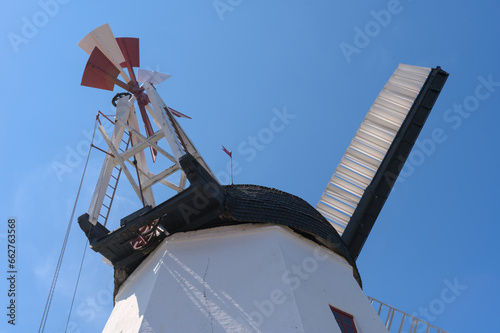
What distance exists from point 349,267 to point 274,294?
2.31 meters

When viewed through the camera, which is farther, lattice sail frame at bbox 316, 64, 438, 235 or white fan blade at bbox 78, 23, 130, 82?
lattice sail frame at bbox 316, 64, 438, 235

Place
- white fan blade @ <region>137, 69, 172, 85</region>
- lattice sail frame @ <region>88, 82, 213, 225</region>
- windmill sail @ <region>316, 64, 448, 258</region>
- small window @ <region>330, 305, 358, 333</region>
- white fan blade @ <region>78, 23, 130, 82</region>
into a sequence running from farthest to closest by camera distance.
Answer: windmill sail @ <region>316, 64, 448, 258</region>, white fan blade @ <region>137, 69, 172, 85</region>, white fan blade @ <region>78, 23, 130, 82</region>, lattice sail frame @ <region>88, 82, 213, 225</region>, small window @ <region>330, 305, 358, 333</region>

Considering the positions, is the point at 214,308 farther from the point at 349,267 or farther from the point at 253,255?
the point at 349,267

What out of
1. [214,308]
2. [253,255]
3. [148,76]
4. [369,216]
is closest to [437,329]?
[369,216]

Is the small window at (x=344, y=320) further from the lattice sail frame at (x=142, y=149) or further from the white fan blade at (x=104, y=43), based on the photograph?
the white fan blade at (x=104, y=43)

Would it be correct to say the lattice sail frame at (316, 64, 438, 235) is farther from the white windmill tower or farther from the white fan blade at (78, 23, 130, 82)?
the white fan blade at (78, 23, 130, 82)

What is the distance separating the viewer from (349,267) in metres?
8.12

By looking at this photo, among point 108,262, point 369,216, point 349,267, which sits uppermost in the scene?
point 369,216

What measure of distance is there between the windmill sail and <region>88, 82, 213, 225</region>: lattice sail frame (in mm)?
3604

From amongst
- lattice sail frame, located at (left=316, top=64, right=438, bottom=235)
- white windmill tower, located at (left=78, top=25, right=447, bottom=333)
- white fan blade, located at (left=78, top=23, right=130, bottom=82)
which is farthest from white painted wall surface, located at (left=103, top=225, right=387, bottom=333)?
white fan blade, located at (left=78, top=23, right=130, bottom=82)

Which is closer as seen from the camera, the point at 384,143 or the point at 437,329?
the point at 437,329

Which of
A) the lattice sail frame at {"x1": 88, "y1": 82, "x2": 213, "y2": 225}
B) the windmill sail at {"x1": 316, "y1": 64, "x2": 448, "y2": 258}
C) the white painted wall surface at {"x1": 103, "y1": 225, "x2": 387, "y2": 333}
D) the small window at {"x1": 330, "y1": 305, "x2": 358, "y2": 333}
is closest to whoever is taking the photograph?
the white painted wall surface at {"x1": 103, "y1": 225, "x2": 387, "y2": 333}

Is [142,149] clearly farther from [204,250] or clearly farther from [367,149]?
[367,149]

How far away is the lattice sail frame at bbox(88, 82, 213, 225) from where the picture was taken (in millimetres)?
7945
